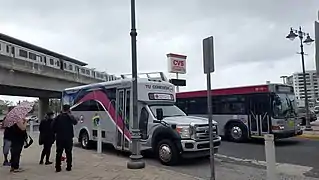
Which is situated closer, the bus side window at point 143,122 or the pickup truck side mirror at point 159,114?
the pickup truck side mirror at point 159,114

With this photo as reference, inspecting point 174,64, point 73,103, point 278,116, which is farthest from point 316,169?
point 174,64

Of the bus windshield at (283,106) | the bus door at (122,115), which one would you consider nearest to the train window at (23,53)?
the bus door at (122,115)

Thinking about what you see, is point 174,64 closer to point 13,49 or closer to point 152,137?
point 13,49

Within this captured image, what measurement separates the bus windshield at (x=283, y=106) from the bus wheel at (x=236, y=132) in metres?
1.93

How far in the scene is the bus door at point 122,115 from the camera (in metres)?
13.0

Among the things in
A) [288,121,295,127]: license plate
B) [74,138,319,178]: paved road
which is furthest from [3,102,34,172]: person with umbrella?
[288,121,295,127]: license plate

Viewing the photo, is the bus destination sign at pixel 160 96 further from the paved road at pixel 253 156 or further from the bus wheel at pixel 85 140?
the bus wheel at pixel 85 140

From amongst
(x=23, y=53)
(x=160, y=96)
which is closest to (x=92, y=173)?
(x=160, y=96)

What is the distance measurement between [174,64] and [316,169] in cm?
2430

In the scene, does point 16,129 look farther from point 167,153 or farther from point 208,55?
point 208,55

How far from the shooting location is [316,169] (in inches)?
392

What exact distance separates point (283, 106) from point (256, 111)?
1275 mm

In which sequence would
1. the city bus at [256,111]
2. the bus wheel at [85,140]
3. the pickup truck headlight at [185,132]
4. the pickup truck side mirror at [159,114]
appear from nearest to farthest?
the pickup truck headlight at [185,132] → the pickup truck side mirror at [159,114] → the bus wheel at [85,140] → the city bus at [256,111]

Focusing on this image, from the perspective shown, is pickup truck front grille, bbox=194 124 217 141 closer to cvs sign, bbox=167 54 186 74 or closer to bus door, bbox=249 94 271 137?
bus door, bbox=249 94 271 137
